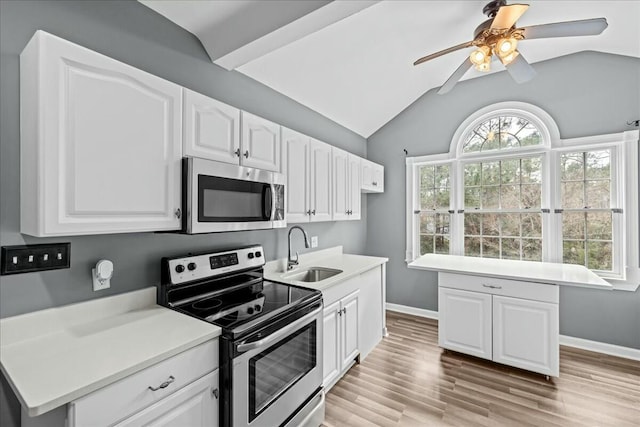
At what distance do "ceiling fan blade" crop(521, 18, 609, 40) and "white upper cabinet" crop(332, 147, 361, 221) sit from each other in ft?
5.48

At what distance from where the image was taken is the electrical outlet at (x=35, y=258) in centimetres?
121

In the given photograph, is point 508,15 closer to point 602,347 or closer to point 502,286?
point 502,286

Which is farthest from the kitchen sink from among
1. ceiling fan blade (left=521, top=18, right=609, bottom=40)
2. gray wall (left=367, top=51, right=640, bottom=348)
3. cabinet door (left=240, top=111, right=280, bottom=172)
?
ceiling fan blade (left=521, top=18, right=609, bottom=40)

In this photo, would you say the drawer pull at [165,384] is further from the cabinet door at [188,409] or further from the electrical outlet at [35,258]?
the electrical outlet at [35,258]

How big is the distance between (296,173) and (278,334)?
4.10 ft

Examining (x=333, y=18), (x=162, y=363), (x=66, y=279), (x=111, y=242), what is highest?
(x=333, y=18)

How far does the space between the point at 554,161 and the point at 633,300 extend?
4.84 ft

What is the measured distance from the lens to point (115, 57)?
5.07 feet

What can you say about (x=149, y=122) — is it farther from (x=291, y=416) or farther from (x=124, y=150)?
(x=291, y=416)

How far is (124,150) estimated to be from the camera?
1.28 m

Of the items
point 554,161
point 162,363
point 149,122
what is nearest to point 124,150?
point 149,122

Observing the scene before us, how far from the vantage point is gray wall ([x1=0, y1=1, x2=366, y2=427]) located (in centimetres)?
122

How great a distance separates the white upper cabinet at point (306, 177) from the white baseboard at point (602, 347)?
2773 millimetres

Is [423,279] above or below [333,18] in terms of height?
below
